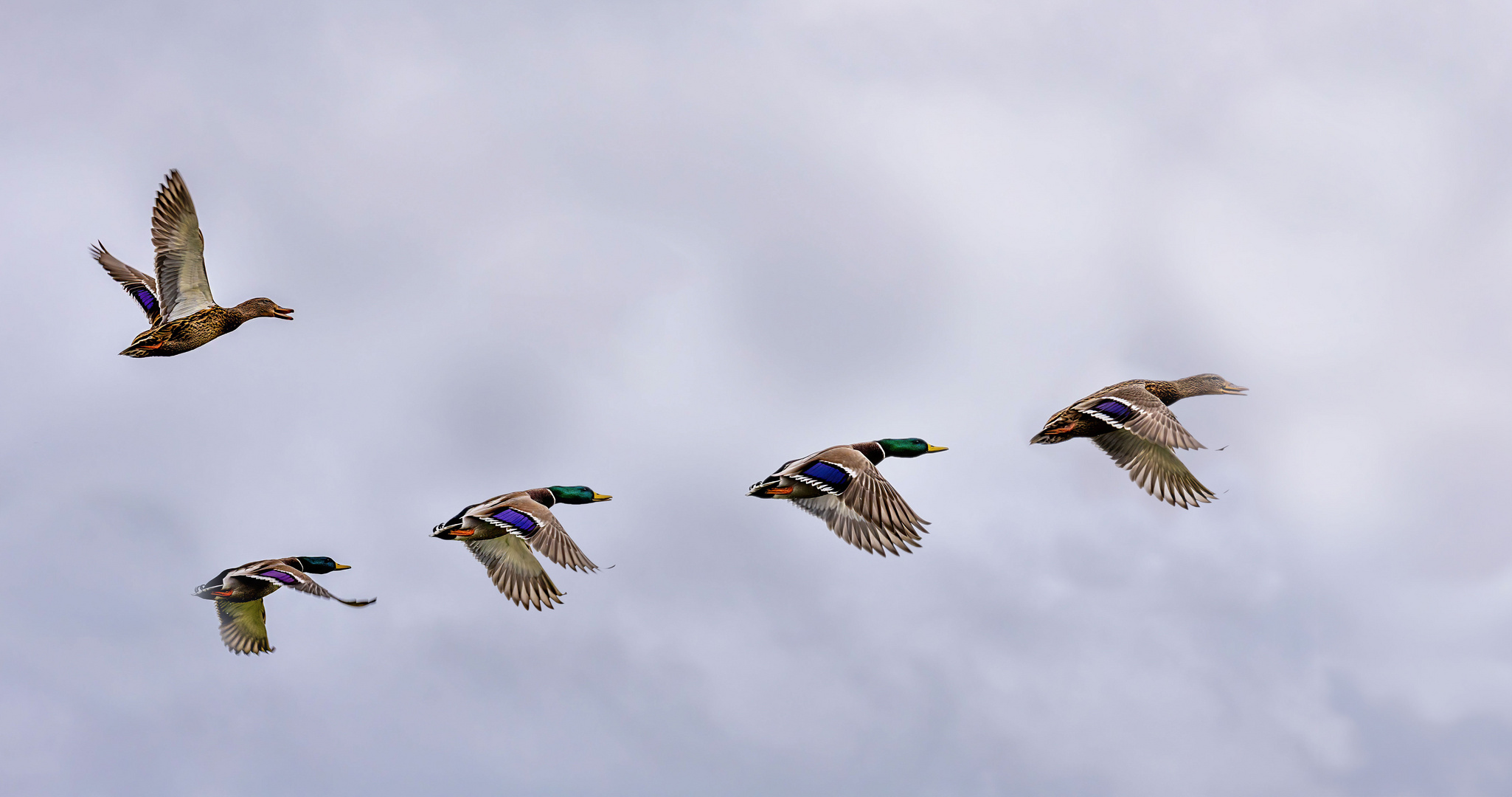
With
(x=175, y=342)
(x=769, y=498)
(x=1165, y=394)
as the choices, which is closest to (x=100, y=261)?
(x=175, y=342)

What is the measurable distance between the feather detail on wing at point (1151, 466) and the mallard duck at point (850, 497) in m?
6.72

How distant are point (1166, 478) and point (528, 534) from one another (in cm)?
1405

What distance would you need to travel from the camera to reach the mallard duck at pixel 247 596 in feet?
108

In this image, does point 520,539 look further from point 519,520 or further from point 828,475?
point 828,475

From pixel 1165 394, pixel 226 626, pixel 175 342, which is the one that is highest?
pixel 1165 394

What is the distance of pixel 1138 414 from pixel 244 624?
69.1 feet

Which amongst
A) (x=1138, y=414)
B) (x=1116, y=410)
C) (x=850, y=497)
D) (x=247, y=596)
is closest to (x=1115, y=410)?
(x=1116, y=410)

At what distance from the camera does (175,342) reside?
3297 centimetres

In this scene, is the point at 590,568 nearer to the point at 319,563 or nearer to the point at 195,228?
the point at 319,563

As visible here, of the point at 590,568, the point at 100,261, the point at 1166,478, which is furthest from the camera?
the point at 100,261

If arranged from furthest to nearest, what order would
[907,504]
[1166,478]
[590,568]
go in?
[1166,478]
[590,568]
[907,504]

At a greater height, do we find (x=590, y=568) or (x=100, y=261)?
(x=100, y=261)

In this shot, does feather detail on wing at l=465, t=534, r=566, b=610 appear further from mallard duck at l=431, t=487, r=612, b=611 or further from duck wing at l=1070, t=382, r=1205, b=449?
duck wing at l=1070, t=382, r=1205, b=449

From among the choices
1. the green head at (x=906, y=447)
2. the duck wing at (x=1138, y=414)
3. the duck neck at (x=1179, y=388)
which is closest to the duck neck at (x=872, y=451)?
the green head at (x=906, y=447)
